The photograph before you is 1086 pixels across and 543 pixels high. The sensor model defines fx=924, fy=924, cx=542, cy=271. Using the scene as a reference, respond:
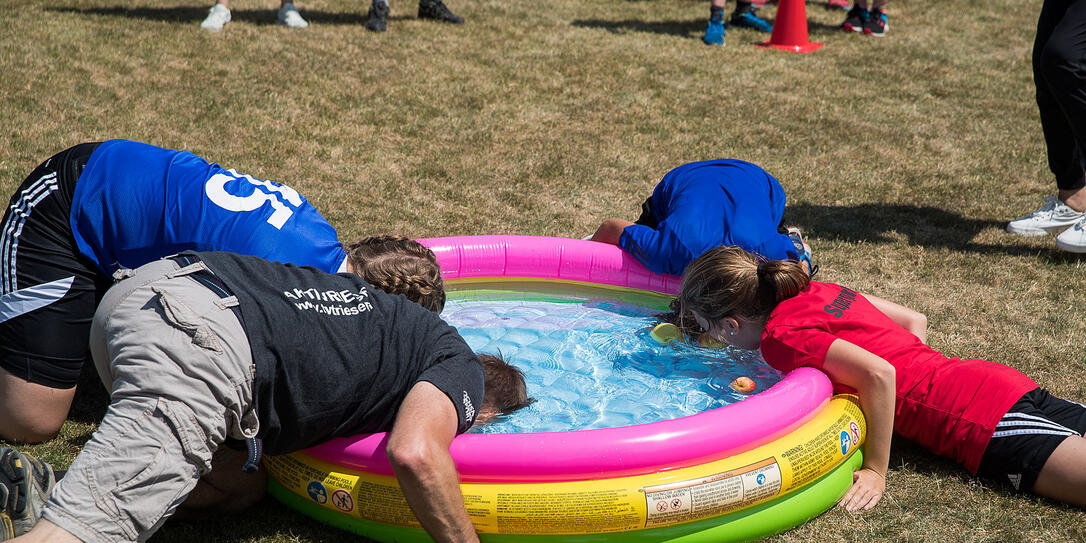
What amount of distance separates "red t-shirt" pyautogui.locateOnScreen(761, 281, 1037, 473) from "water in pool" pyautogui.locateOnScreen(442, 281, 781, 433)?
1.90 feet

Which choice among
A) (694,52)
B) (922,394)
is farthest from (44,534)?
(694,52)

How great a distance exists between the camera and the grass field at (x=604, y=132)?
14.2ft

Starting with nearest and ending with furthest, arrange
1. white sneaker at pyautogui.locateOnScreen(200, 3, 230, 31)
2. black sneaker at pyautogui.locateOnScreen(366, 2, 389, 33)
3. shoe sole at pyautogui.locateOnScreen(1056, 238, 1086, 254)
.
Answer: shoe sole at pyautogui.locateOnScreen(1056, 238, 1086, 254), white sneaker at pyautogui.locateOnScreen(200, 3, 230, 31), black sneaker at pyautogui.locateOnScreen(366, 2, 389, 33)

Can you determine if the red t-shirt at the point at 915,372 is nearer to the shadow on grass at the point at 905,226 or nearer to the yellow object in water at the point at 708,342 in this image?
the yellow object in water at the point at 708,342

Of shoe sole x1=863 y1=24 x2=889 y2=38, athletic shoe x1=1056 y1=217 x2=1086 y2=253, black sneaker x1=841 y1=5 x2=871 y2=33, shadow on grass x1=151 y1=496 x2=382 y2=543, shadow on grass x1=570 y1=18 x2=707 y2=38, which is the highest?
black sneaker x1=841 y1=5 x2=871 y2=33

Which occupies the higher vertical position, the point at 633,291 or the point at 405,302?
the point at 405,302

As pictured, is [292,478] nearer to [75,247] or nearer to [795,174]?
[75,247]

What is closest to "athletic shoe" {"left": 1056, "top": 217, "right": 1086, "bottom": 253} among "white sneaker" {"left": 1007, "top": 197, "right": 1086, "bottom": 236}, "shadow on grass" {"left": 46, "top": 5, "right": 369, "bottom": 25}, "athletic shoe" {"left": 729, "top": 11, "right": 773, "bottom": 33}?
"white sneaker" {"left": 1007, "top": 197, "right": 1086, "bottom": 236}

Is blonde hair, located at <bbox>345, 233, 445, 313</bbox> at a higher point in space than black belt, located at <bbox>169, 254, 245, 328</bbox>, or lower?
lower

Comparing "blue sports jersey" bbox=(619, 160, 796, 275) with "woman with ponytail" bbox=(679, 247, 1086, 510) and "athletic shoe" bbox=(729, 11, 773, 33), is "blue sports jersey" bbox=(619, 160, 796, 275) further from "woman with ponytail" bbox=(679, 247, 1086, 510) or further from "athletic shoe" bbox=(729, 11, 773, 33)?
"athletic shoe" bbox=(729, 11, 773, 33)

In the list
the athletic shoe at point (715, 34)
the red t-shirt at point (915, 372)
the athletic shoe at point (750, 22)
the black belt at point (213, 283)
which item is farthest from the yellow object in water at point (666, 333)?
the athletic shoe at point (750, 22)

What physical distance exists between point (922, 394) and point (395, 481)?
1930 mm

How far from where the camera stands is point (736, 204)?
4484 mm

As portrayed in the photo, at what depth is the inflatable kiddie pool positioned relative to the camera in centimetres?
280
